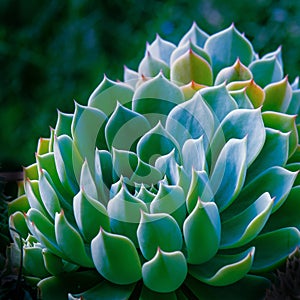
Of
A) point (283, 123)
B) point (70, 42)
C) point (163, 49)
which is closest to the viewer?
point (283, 123)

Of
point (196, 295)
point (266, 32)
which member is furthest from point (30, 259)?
point (266, 32)

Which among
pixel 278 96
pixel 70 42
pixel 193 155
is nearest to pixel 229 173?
pixel 193 155

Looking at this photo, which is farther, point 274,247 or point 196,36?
point 196,36

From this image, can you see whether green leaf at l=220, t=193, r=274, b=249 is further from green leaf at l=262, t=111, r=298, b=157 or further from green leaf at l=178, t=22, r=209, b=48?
green leaf at l=178, t=22, r=209, b=48

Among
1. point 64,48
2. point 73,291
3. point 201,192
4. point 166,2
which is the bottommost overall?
point 73,291

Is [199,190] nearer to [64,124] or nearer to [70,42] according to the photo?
[64,124]

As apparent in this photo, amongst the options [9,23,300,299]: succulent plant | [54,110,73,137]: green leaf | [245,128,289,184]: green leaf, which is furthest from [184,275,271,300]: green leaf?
[54,110,73,137]: green leaf

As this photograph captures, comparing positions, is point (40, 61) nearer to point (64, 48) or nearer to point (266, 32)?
point (64, 48)
